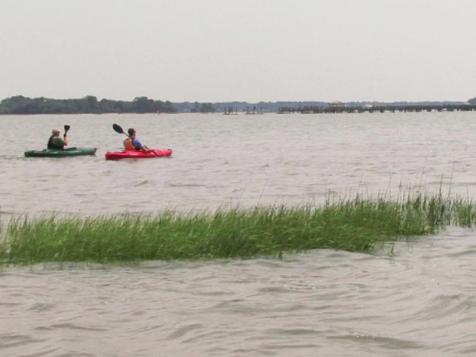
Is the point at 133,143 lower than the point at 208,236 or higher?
higher

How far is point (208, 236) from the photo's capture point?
1287 cm

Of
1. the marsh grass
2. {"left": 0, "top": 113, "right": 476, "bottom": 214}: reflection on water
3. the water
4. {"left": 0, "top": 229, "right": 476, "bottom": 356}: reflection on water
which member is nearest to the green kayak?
{"left": 0, "top": 113, "right": 476, "bottom": 214}: reflection on water

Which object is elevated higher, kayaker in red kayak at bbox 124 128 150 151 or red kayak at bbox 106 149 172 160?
kayaker in red kayak at bbox 124 128 150 151

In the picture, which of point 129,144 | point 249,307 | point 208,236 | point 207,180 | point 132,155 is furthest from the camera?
point 129,144

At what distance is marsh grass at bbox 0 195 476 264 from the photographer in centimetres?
1218

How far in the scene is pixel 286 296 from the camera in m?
10.0

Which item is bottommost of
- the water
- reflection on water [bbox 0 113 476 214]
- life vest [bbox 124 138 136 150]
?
reflection on water [bbox 0 113 476 214]

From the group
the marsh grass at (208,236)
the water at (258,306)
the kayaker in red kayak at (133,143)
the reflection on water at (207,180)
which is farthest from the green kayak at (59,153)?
the water at (258,306)

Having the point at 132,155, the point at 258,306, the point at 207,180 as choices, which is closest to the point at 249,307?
the point at 258,306

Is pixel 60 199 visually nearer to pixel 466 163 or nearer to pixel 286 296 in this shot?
pixel 286 296

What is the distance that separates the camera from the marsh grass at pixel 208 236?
480 inches

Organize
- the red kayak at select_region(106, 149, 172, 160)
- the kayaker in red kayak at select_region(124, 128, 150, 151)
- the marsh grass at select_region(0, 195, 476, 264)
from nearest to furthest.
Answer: the marsh grass at select_region(0, 195, 476, 264), the kayaker in red kayak at select_region(124, 128, 150, 151), the red kayak at select_region(106, 149, 172, 160)

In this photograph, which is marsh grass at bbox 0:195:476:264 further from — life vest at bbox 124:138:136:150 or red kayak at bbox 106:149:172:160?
life vest at bbox 124:138:136:150

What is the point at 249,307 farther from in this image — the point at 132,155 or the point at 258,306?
the point at 132,155
